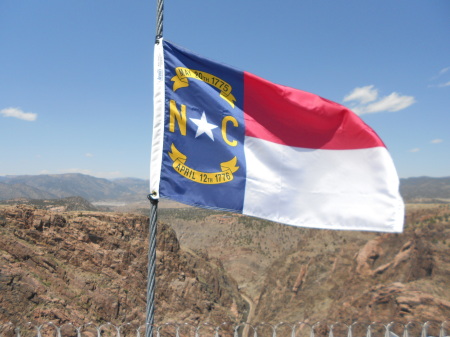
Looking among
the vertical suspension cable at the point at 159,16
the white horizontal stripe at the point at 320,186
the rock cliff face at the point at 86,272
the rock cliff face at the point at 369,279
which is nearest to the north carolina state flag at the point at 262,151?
the white horizontal stripe at the point at 320,186

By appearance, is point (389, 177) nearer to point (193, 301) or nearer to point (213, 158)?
point (213, 158)

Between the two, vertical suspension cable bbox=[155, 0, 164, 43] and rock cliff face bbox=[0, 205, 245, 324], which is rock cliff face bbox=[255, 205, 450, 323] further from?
vertical suspension cable bbox=[155, 0, 164, 43]

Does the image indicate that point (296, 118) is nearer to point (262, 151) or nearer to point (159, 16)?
point (262, 151)

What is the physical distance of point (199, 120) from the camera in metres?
4.82

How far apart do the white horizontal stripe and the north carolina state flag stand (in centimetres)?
1

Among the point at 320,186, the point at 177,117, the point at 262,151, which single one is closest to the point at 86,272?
the point at 177,117

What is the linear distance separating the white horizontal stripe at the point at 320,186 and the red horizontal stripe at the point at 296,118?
0.48 ft

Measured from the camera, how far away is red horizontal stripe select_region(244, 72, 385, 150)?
4.88 m

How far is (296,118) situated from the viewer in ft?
16.4

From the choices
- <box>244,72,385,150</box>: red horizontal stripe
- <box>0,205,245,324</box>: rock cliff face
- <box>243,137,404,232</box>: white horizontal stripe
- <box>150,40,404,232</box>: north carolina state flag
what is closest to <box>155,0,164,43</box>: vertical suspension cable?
<box>150,40,404,232</box>: north carolina state flag

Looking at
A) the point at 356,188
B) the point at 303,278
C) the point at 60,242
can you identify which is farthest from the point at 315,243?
the point at 356,188

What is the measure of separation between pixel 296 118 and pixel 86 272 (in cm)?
2364

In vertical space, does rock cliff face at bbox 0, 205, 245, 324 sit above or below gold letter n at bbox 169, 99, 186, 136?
below

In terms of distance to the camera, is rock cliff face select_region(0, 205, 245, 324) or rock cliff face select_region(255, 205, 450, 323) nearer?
rock cliff face select_region(0, 205, 245, 324)
